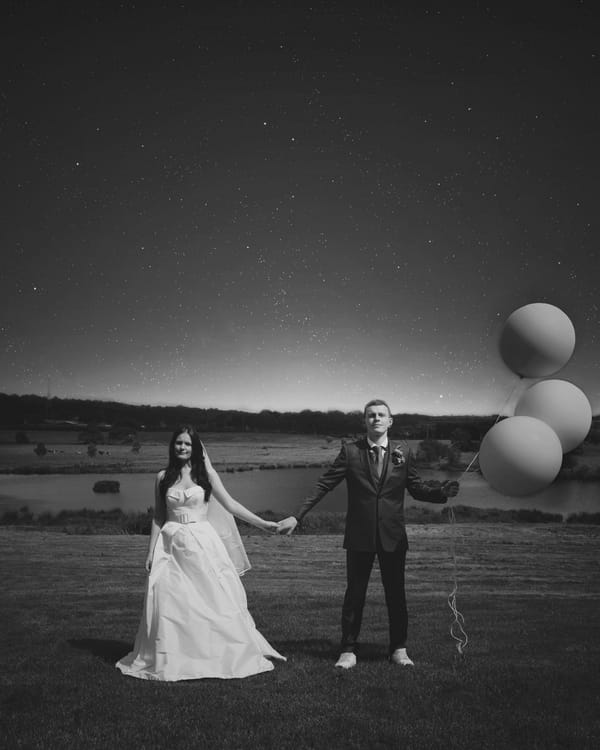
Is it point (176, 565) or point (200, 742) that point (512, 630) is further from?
point (200, 742)

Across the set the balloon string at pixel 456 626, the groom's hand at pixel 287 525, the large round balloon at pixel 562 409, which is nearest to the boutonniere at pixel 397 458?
the balloon string at pixel 456 626

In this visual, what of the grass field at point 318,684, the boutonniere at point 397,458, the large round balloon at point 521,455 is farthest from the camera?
the large round balloon at point 521,455

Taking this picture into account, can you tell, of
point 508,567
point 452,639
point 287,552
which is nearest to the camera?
point 452,639

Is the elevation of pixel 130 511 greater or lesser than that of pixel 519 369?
lesser

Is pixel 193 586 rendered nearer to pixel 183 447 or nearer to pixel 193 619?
pixel 193 619

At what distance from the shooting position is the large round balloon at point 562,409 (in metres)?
7.44

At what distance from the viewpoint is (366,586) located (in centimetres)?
588

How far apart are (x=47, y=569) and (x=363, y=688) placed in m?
13.2

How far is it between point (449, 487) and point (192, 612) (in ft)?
8.65

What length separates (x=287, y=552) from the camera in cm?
2286

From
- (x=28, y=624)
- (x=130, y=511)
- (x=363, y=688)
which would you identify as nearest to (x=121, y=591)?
(x=28, y=624)

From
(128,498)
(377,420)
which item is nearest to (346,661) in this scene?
(377,420)

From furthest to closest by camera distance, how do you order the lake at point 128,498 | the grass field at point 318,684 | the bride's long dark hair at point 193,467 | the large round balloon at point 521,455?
1. the lake at point 128,498
2. the large round balloon at point 521,455
3. the bride's long dark hair at point 193,467
4. the grass field at point 318,684

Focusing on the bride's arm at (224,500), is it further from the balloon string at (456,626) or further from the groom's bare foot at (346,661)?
the balloon string at (456,626)
